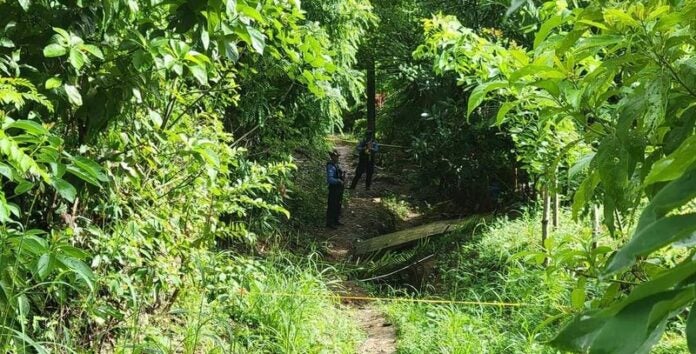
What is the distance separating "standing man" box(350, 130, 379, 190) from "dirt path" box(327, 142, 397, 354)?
31 cm

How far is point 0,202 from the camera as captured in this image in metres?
1.80

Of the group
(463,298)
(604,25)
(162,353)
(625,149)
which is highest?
(604,25)

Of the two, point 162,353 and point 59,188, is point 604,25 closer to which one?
point 59,188

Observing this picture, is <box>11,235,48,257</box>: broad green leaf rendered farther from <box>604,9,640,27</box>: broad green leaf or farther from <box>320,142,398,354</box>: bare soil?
<box>320,142,398,354</box>: bare soil

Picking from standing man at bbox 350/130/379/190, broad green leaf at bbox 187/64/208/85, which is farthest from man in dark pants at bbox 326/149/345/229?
broad green leaf at bbox 187/64/208/85

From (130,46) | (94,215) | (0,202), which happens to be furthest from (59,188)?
(94,215)

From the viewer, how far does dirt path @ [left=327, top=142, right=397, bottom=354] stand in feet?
17.7

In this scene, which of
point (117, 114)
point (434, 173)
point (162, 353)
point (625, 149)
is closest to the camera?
point (625, 149)

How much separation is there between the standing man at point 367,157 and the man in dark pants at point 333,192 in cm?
275

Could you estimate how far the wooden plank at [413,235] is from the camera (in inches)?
379

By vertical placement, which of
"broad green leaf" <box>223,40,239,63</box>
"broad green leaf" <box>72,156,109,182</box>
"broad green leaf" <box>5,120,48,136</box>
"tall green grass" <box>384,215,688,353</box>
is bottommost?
"tall green grass" <box>384,215,688,353</box>

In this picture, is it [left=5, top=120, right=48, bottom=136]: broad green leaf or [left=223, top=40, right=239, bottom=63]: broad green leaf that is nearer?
[left=5, top=120, right=48, bottom=136]: broad green leaf

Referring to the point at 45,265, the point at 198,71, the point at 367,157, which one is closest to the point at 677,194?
the point at 45,265

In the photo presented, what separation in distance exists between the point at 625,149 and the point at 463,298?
5.32 m
